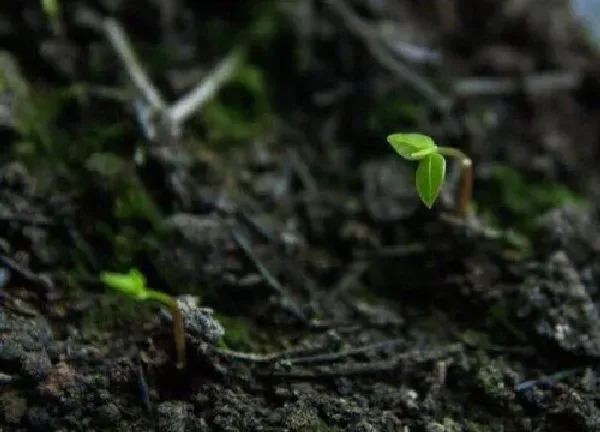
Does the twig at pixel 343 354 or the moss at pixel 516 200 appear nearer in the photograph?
the twig at pixel 343 354

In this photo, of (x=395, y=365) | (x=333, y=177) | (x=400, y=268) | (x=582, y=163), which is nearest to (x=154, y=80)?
(x=333, y=177)

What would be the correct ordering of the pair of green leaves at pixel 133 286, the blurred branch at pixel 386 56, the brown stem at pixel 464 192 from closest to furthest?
the pair of green leaves at pixel 133 286
the brown stem at pixel 464 192
the blurred branch at pixel 386 56

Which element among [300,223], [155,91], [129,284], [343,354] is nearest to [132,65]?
[155,91]

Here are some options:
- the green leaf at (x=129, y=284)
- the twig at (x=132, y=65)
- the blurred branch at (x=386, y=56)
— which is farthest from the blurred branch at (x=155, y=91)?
the green leaf at (x=129, y=284)

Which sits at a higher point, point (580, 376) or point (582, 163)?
point (582, 163)

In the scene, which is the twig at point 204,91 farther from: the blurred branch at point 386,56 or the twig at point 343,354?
the twig at point 343,354

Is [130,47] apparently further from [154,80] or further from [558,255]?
[558,255]

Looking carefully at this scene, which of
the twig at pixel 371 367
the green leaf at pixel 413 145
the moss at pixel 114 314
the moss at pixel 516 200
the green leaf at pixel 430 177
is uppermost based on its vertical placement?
the green leaf at pixel 413 145

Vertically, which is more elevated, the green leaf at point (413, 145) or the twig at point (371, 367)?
the green leaf at point (413, 145)
